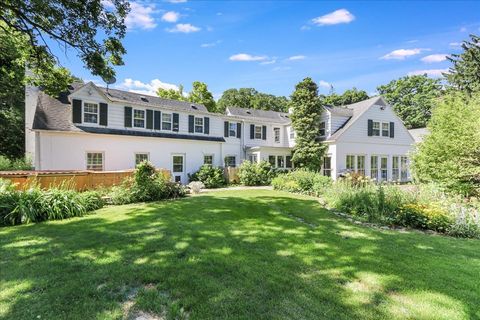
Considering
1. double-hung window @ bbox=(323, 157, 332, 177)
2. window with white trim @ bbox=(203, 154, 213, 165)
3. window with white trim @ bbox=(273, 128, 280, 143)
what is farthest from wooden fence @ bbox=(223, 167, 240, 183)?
double-hung window @ bbox=(323, 157, 332, 177)

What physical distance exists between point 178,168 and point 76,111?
23.0 ft

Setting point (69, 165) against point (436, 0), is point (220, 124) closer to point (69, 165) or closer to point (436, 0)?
point (69, 165)

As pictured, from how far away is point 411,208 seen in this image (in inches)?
290

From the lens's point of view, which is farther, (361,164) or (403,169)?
(403,169)

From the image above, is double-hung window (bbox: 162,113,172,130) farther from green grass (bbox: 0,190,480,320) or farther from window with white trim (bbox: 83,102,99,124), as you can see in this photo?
green grass (bbox: 0,190,480,320)

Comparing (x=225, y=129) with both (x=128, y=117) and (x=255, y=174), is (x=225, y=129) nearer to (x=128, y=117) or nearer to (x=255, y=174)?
(x=255, y=174)

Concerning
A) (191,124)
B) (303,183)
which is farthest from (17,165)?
(303,183)

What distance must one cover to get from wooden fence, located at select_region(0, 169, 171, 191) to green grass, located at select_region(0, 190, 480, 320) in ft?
13.7

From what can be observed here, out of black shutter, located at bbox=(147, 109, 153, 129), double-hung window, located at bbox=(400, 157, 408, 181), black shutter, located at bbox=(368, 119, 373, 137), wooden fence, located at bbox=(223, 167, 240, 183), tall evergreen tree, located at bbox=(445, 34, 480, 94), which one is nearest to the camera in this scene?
black shutter, located at bbox=(147, 109, 153, 129)

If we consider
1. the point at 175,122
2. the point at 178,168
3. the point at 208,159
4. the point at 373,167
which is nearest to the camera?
the point at 178,168

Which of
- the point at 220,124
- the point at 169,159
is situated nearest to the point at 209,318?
the point at 169,159

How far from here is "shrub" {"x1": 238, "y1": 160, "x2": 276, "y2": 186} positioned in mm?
18391

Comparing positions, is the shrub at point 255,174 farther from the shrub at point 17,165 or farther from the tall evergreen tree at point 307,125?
the shrub at point 17,165

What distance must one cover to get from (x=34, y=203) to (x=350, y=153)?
19.9 metres
